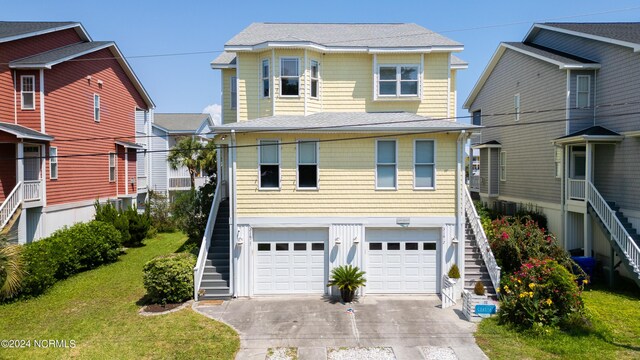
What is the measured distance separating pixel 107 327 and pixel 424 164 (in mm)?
10961

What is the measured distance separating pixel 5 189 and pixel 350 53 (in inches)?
628

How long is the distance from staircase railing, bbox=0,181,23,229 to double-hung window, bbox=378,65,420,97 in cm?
1499

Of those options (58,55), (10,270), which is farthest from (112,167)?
(10,270)

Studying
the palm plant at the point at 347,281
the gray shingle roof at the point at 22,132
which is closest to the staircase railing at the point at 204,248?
the palm plant at the point at 347,281

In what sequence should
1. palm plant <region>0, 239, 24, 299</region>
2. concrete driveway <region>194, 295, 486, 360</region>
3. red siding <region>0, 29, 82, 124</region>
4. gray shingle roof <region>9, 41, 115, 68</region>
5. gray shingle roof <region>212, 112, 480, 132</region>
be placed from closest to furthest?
concrete driveway <region>194, 295, 486, 360</region> → palm plant <region>0, 239, 24, 299</region> → gray shingle roof <region>212, 112, 480, 132</region> → red siding <region>0, 29, 82, 124</region> → gray shingle roof <region>9, 41, 115, 68</region>

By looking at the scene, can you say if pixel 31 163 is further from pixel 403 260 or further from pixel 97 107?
pixel 403 260

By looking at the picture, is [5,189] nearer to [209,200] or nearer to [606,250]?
[209,200]

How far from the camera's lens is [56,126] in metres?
19.6

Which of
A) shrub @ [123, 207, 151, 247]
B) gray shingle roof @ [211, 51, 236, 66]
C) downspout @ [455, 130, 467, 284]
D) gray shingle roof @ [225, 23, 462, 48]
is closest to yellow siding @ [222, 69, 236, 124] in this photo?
gray shingle roof @ [211, 51, 236, 66]

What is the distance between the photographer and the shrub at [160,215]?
28.2 m

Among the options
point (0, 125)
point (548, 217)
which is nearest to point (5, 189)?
point (0, 125)

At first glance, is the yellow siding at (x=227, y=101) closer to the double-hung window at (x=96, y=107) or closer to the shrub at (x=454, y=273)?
the double-hung window at (x=96, y=107)

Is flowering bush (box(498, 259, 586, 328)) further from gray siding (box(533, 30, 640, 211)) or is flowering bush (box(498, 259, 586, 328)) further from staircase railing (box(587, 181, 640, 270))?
gray siding (box(533, 30, 640, 211))

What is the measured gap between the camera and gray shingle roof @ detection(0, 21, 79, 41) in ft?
61.2
